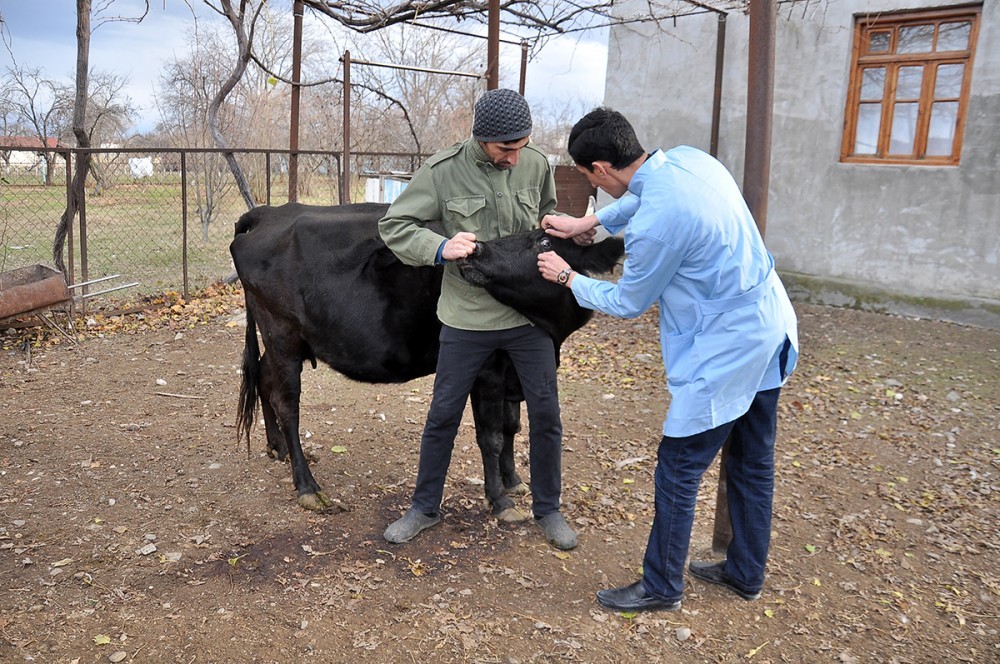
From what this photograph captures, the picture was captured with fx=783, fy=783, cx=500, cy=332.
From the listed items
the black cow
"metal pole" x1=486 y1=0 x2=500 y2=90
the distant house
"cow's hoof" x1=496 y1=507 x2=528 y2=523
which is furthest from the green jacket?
the distant house

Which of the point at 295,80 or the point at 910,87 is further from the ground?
the point at 910,87

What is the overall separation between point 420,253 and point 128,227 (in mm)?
11538

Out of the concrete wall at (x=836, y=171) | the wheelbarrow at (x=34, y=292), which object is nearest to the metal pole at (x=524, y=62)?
the concrete wall at (x=836, y=171)

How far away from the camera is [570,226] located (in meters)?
3.31

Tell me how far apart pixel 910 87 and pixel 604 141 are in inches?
283

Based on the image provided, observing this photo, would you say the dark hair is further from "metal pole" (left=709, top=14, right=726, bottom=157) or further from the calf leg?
"metal pole" (left=709, top=14, right=726, bottom=157)

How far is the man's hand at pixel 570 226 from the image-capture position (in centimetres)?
331

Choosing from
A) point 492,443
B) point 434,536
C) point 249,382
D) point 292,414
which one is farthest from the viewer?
point 249,382

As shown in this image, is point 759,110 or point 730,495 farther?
point 759,110

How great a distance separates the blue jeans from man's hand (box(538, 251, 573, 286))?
2.56ft

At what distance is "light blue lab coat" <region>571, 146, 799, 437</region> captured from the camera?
274cm

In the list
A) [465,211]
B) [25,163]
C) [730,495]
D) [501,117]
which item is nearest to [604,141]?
[501,117]

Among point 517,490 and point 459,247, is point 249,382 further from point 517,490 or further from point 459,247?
point 459,247

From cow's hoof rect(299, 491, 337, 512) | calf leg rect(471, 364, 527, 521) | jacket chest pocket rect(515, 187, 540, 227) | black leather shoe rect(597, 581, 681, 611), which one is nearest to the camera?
black leather shoe rect(597, 581, 681, 611)
